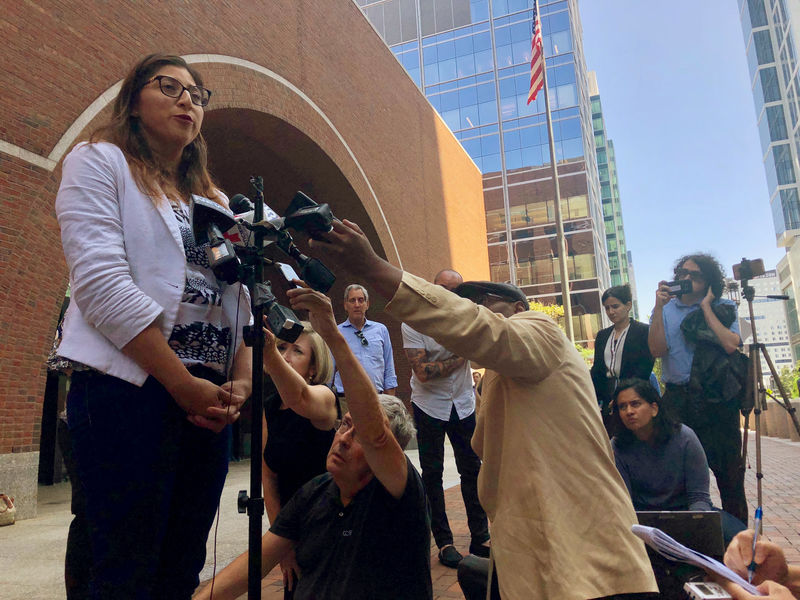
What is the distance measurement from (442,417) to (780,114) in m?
59.0

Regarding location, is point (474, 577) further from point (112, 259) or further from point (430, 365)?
point (430, 365)

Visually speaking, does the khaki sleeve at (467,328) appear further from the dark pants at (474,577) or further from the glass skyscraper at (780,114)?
the glass skyscraper at (780,114)

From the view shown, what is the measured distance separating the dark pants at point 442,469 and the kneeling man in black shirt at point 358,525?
6.03ft

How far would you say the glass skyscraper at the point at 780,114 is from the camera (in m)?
48.1

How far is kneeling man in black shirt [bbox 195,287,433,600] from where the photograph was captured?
211cm

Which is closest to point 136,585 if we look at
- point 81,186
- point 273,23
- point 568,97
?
point 81,186

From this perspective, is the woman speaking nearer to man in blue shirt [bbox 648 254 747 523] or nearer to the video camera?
the video camera

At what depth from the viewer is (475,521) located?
416 centimetres

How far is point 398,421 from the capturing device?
98.1 inches

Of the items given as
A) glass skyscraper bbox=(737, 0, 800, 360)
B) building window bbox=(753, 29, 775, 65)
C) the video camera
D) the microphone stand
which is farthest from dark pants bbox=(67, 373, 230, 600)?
building window bbox=(753, 29, 775, 65)

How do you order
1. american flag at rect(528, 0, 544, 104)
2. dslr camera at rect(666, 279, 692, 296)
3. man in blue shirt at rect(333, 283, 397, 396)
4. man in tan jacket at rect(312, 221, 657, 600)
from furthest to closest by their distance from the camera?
Result: american flag at rect(528, 0, 544, 104), man in blue shirt at rect(333, 283, 397, 396), dslr camera at rect(666, 279, 692, 296), man in tan jacket at rect(312, 221, 657, 600)

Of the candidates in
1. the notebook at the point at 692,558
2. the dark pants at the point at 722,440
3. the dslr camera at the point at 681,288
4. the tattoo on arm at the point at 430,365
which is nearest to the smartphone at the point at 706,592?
the notebook at the point at 692,558

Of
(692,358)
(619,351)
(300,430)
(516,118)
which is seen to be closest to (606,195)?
(516,118)

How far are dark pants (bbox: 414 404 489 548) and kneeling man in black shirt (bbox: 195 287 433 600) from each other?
1.84 metres
